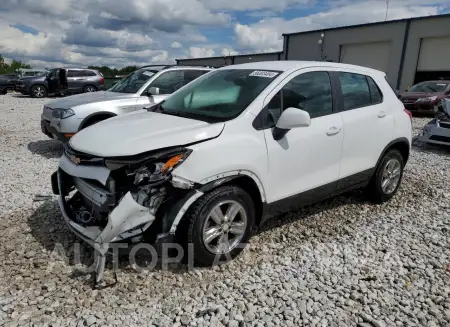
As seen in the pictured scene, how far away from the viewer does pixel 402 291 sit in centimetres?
289

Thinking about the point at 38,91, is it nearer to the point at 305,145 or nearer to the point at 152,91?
the point at 152,91

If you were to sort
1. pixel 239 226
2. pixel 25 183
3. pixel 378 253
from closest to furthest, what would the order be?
pixel 239 226
pixel 378 253
pixel 25 183

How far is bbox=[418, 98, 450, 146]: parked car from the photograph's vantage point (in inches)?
309

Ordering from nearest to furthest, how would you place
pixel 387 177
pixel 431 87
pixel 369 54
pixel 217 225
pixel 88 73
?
pixel 217 225
pixel 387 177
pixel 431 87
pixel 88 73
pixel 369 54

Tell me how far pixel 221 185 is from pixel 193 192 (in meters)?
0.28

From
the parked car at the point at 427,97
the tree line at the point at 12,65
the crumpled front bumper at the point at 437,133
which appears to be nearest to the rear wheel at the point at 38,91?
the parked car at the point at 427,97

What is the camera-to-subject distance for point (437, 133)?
7957 mm

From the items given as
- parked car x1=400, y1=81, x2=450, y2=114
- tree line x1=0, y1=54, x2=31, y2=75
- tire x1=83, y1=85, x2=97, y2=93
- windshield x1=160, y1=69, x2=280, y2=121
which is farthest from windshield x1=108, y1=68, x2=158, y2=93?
tree line x1=0, y1=54, x2=31, y2=75

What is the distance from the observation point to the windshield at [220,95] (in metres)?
3.33

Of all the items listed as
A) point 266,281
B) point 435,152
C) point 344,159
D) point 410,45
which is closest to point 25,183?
point 266,281

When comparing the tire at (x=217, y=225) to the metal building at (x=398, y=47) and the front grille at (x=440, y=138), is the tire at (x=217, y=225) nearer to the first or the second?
the front grille at (x=440, y=138)

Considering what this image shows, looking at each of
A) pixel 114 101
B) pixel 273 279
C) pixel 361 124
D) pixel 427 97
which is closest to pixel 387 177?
pixel 361 124

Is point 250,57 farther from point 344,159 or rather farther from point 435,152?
point 344,159

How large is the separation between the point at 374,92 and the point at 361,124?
2.00 feet
